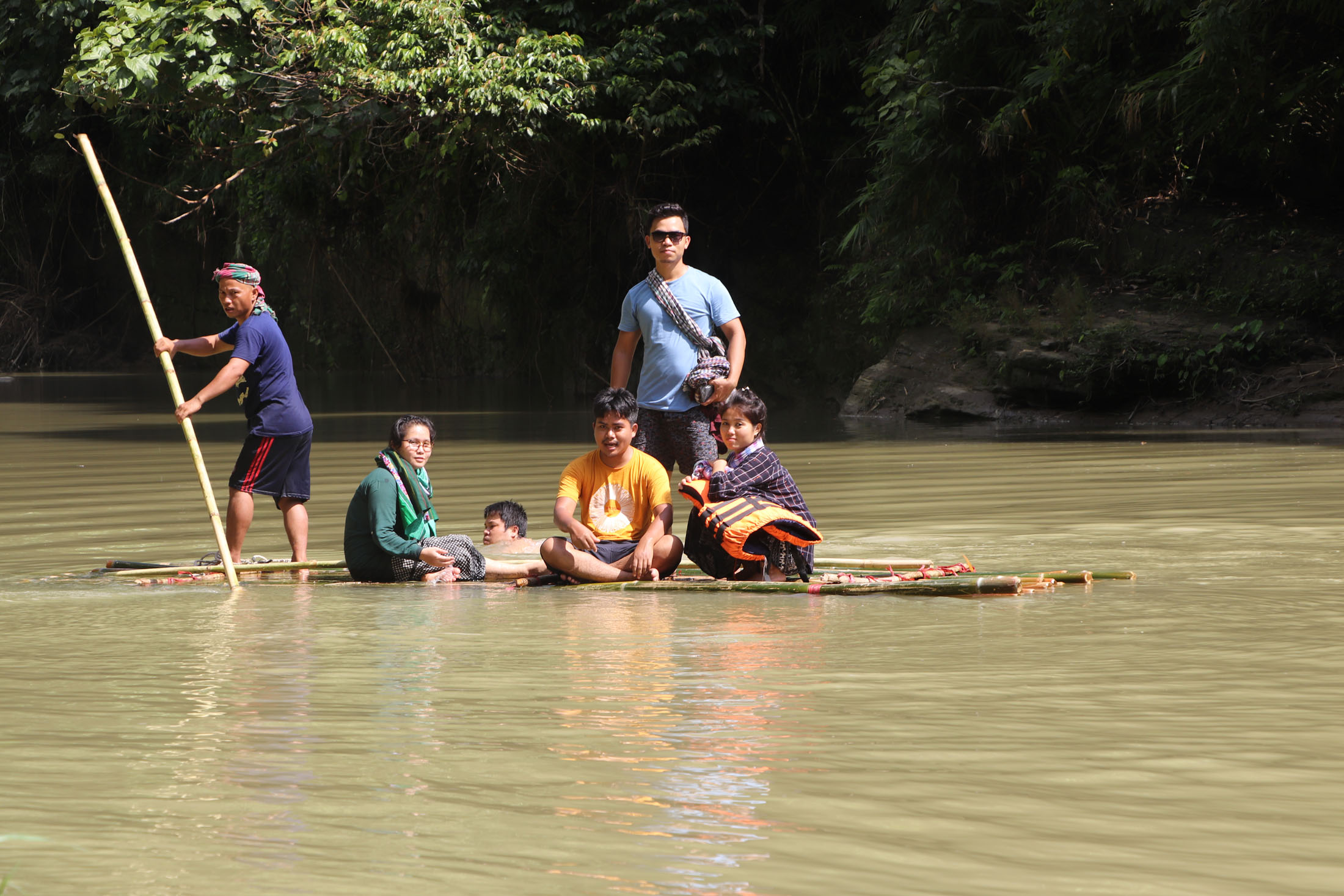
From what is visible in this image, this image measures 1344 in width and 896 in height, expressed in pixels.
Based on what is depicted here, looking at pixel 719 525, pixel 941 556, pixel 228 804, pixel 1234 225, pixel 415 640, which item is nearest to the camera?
pixel 228 804

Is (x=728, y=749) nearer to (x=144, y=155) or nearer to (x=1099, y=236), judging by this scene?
(x=1099, y=236)

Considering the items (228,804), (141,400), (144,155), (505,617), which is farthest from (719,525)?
(144,155)

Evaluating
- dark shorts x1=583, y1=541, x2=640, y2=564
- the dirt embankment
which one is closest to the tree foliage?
the dirt embankment

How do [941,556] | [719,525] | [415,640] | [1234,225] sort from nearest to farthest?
[415,640], [719,525], [941,556], [1234,225]

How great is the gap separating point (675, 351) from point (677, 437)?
40cm

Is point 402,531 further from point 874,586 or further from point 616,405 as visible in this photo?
point 874,586

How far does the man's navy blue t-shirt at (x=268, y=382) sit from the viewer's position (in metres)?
7.57

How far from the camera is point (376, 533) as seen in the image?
7.06 meters

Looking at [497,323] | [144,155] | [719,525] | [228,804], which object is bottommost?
[228,804]

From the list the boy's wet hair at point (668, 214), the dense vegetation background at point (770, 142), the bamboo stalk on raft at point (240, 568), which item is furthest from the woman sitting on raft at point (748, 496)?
the dense vegetation background at point (770, 142)

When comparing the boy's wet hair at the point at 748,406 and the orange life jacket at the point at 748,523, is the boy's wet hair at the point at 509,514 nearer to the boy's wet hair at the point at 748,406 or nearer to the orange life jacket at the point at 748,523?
the orange life jacket at the point at 748,523

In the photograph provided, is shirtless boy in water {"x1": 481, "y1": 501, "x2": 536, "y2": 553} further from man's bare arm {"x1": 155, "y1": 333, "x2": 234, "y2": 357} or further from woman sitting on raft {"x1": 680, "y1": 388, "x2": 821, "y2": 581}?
man's bare arm {"x1": 155, "y1": 333, "x2": 234, "y2": 357}

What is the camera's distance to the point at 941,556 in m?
7.57

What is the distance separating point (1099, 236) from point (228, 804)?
15726 millimetres
